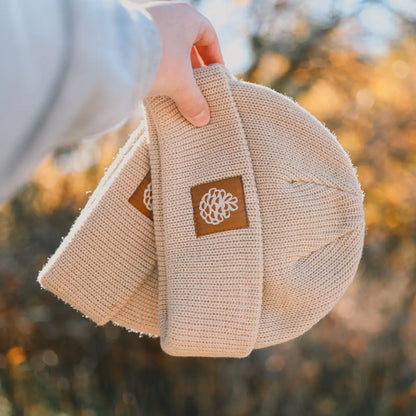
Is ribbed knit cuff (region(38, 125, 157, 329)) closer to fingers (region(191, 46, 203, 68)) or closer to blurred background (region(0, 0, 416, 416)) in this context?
fingers (region(191, 46, 203, 68))

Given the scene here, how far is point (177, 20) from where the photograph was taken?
0.63 meters

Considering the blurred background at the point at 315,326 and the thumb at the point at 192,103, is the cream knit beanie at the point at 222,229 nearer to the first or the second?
the thumb at the point at 192,103

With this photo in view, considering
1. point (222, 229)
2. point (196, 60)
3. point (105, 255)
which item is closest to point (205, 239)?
point (222, 229)

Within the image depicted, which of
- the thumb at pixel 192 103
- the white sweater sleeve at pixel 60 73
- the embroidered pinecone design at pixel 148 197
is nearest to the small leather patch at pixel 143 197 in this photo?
the embroidered pinecone design at pixel 148 197

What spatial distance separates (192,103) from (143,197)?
165 millimetres

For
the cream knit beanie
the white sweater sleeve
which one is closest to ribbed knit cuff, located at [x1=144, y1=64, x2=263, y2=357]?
the cream knit beanie

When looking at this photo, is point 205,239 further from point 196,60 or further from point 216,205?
point 196,60

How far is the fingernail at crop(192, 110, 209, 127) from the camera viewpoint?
788 mm

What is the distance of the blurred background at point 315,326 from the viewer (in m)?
2.86

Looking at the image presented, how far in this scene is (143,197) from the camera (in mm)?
840

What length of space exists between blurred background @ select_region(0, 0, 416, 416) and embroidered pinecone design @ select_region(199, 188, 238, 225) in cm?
217

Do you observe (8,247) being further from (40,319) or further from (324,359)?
(324,359)

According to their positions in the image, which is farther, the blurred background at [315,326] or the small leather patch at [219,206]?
the blurred background at [315,326]

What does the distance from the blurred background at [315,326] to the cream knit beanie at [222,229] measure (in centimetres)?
A: 208
